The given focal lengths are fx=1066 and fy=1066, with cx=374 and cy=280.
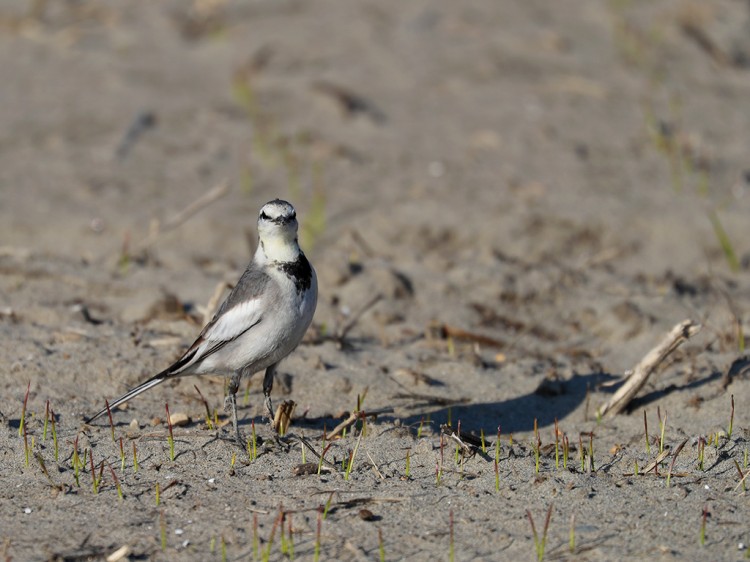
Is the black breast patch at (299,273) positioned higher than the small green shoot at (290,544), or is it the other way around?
the black breast patch at (299,273)

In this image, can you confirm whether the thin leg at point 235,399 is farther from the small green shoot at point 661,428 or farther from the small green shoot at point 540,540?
the small green shoot at point 661,428

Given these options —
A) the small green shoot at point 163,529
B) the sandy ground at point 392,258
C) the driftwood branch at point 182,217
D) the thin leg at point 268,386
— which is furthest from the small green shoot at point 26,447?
the driftwood branch at point 182,217

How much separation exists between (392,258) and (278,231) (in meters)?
2.63

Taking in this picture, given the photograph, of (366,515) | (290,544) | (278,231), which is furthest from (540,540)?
(278,231)

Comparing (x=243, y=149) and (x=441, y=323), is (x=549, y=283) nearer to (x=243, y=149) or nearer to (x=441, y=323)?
(x=441, y=323)

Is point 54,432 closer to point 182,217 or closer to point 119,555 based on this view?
point 119,555

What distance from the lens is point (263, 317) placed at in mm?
5000

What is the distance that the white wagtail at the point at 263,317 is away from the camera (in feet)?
16.4

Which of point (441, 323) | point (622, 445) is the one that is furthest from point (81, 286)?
point (622, 445)

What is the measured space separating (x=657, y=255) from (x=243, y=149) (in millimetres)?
3623

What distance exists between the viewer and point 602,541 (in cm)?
405

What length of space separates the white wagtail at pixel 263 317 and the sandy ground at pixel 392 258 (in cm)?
32

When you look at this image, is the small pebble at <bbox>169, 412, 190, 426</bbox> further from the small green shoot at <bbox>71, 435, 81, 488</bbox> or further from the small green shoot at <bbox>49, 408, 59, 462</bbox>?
the small green shoot at <bbox>71, 435, 81, 488</bbox>

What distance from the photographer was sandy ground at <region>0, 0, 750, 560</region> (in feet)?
14.2
